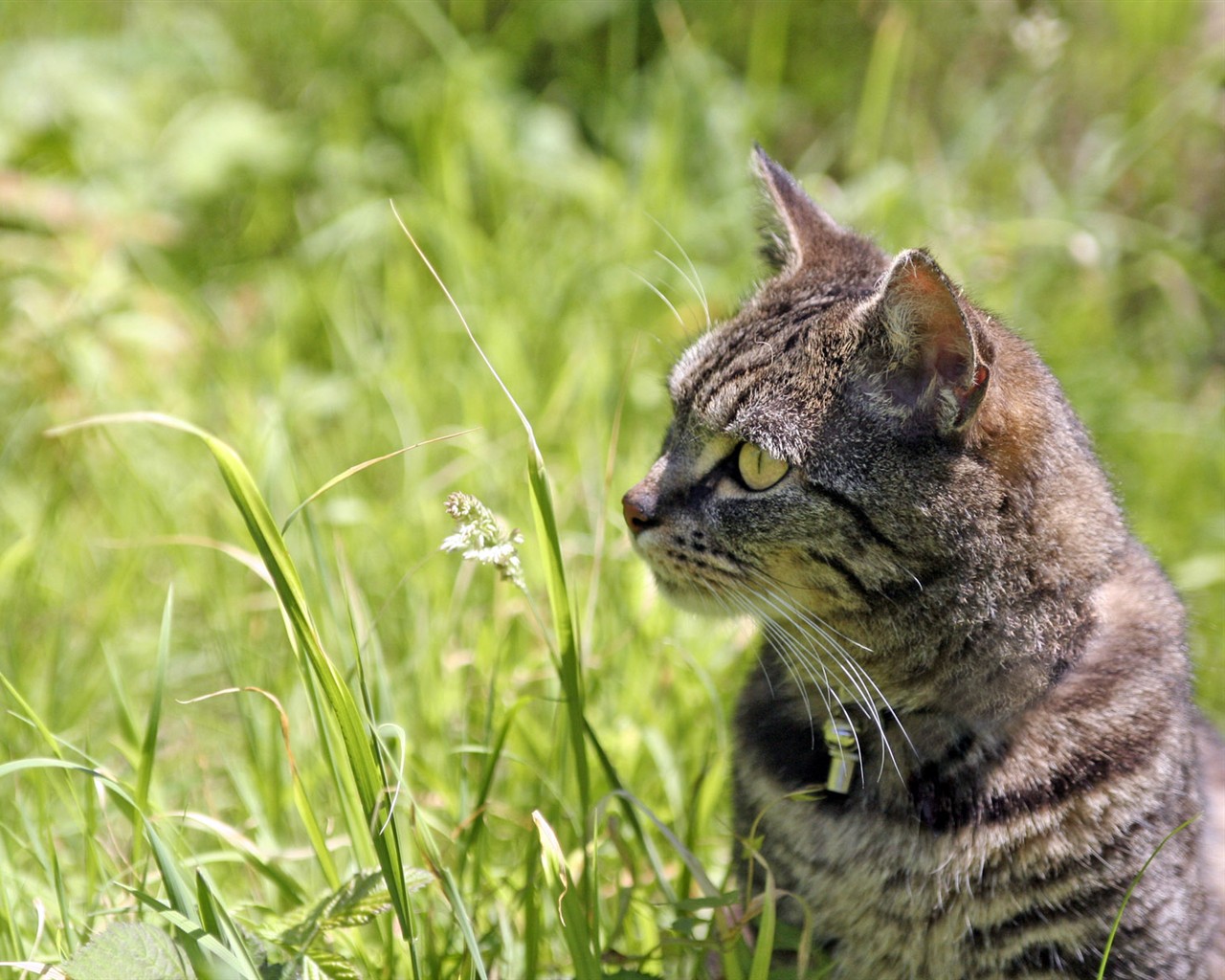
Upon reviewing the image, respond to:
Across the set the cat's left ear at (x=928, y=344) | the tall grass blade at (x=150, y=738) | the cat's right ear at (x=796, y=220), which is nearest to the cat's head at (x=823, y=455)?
the cat's left ear at (x=928, y=344)

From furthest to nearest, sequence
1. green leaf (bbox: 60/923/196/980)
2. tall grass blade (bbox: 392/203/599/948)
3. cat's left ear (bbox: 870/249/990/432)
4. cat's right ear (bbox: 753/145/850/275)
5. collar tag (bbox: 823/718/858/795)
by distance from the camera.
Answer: cat's right ear (bbox: 753/145/850/275)
collar tag (bbox: 823/718/858/795)
tall grass blade (bbox: 392/203/599/948)
cat's left ear (bbox: 870/249/990/432)
green leaf (bbox: 60/923/196/980)

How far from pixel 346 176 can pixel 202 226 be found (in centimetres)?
54

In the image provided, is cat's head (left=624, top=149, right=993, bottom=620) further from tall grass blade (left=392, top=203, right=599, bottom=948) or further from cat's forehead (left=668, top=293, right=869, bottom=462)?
tall grass blade (left=392, top=203, right=599, bottom=948)

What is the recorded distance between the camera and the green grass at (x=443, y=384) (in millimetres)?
1729

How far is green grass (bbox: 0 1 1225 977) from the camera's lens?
173 cm

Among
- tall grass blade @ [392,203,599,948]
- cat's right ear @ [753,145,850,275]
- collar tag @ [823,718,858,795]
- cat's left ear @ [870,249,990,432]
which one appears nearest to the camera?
cat's left ear @ [870,249,990,432]

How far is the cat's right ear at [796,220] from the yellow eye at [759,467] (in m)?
0.44

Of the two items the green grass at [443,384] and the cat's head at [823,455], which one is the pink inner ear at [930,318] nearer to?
the cat's head at [823,455]

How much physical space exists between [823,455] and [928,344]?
0.20 meters

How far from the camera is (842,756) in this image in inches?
66.2

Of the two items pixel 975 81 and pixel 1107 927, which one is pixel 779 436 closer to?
pixel 1107 927

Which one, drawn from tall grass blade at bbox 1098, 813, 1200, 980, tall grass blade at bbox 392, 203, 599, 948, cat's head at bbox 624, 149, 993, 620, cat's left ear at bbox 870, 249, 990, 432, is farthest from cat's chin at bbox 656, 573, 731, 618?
tall grass blade at bbox 1098, 813, 1200, 980

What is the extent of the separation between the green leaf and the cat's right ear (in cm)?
134

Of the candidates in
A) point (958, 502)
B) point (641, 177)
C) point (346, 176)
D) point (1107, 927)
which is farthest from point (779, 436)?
point (346, 176)
